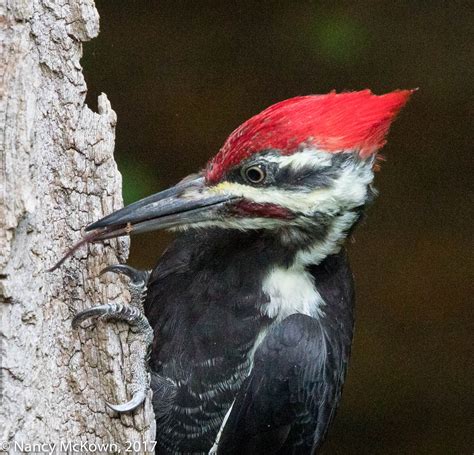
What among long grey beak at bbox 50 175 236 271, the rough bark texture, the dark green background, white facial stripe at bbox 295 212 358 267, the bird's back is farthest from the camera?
the dark green background

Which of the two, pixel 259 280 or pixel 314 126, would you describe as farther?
pixel 259 280

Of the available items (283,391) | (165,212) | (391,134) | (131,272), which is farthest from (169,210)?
(391,134)

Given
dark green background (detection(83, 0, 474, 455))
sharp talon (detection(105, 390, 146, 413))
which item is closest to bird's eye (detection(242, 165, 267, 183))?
sharp talon (detection(105, 390, 146, 413))

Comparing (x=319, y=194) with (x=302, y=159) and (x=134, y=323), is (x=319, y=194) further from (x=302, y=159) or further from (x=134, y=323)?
(x=134, y=323)

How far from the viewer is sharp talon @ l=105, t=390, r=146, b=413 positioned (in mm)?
2430

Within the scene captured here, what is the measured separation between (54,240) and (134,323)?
290mm

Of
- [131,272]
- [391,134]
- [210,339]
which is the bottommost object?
[391,134]

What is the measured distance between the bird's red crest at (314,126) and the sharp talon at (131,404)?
1.80ft

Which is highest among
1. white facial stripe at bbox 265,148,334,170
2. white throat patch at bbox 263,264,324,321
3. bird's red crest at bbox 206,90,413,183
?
bird's red crest at bbox 206,90,413,183

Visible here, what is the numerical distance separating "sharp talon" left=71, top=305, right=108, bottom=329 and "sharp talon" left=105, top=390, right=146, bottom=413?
0.68ft

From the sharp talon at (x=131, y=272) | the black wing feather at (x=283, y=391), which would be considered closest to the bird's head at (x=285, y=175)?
the sharp talon at (x=131, y=272)

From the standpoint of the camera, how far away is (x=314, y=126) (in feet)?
8.09

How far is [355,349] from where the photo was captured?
14.6 feet

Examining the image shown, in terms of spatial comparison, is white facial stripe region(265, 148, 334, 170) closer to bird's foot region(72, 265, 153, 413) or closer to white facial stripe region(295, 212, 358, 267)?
white facial stripe region(295, 212, 358, 267)
